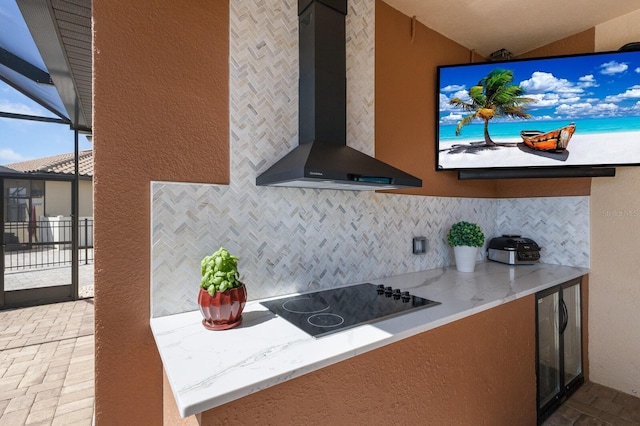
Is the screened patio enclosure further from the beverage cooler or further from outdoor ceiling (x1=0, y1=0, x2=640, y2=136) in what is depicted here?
the beverage cooler

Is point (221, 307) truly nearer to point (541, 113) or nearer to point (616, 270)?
point (541, 113)

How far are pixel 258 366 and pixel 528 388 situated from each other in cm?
181

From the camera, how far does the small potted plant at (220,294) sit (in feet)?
3.62

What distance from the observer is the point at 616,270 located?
2.26 meters

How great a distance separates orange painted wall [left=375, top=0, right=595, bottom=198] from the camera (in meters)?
2.09

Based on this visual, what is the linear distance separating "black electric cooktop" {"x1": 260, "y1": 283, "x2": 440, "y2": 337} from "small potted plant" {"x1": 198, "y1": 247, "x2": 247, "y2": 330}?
0.24 meters

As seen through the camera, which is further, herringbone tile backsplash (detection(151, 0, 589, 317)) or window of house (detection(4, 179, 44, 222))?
window of house (detection(4, 179, 44, 222))

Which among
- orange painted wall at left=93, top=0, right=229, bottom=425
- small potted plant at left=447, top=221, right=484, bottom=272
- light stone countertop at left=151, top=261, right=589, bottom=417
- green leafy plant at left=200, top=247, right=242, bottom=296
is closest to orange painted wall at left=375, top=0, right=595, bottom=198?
small potted plant at left=447, top=221, right=484, bottom=272

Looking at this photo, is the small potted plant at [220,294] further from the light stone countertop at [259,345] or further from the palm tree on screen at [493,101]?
the palm tree on screen at [493,101]

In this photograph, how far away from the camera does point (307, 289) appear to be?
1.68 metres

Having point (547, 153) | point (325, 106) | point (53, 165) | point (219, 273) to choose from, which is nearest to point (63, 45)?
point (325, 106)

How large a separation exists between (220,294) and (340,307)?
0.58m

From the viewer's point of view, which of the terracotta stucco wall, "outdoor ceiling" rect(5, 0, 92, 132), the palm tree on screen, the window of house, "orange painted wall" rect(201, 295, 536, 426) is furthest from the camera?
the window of house

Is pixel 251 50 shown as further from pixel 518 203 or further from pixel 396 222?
pixel 518 203
